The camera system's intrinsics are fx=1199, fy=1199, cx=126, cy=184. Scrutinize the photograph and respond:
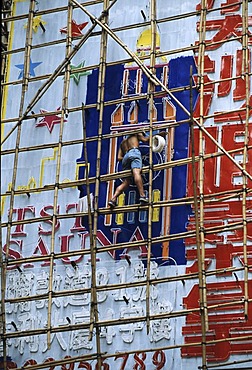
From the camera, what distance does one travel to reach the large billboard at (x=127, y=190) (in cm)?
819

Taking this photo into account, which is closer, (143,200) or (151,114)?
(143,200)

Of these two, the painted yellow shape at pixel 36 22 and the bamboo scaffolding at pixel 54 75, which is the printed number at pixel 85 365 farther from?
the painted yellow shape at pixel 36 22

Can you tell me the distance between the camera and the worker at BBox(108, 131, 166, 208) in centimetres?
859

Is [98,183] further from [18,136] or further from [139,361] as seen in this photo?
[139,361]

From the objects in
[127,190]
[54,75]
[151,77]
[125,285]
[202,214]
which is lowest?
[125,285]

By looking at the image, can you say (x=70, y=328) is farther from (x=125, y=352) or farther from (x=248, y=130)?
(x=248, y=130)

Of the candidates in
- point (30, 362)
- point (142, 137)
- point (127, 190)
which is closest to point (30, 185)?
point (127, 190)

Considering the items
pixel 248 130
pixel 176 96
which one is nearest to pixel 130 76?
pixel 176 96

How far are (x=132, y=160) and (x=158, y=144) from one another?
224 millimetres

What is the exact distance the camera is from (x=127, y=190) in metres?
8.77

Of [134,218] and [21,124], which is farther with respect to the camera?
[21,124]

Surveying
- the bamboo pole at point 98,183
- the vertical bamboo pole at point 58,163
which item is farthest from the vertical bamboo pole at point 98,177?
the vertical bamboo pole at point 58,163

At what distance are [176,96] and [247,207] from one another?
1.10 m

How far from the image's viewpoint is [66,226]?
29.1ft
